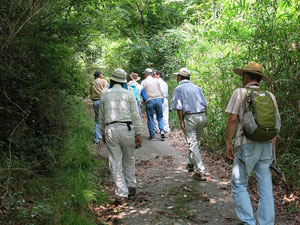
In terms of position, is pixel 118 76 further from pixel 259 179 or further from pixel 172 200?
pixel 259 179

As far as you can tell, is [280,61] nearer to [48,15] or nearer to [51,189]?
[48,15]

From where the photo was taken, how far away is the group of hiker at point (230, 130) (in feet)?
11.1

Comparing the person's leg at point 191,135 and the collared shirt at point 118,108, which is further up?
the collared shirt at point 118,108

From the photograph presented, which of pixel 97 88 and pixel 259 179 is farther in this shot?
pixel 97 88

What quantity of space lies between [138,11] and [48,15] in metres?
14.5

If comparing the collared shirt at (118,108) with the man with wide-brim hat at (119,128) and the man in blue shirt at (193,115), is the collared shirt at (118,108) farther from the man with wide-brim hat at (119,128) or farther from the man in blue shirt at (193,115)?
the man in blue shirt at (193,115)

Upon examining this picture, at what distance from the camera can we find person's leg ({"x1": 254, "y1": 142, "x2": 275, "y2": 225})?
3432 millimetres

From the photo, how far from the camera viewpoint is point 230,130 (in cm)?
362

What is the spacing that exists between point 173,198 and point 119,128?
5.36 ft

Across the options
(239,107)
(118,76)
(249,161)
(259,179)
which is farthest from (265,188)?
(118,76)

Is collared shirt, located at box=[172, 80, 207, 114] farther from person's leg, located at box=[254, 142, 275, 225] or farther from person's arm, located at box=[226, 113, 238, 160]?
person's leg, located at box=[254, 142, 275, 225]

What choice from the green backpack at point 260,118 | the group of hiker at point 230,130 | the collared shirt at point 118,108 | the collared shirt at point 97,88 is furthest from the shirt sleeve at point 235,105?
the collared shirt at point 97,88

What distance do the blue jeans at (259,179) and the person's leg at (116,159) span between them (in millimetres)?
1934

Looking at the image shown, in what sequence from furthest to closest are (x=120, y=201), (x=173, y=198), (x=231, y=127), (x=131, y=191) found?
(x=131, y=191)
(x=173, y=198)
(x=120, y=201)
(x=231, y=127)
